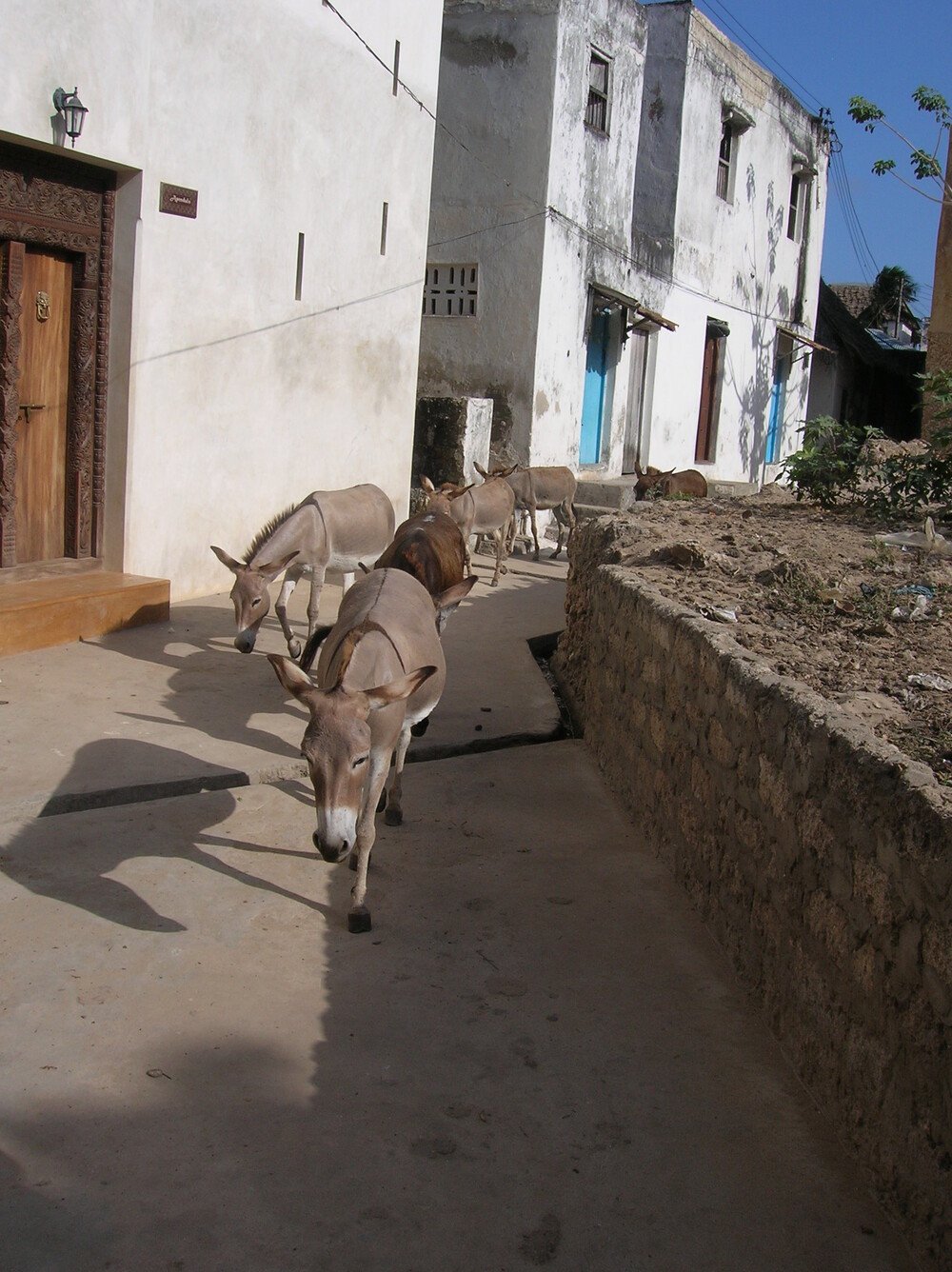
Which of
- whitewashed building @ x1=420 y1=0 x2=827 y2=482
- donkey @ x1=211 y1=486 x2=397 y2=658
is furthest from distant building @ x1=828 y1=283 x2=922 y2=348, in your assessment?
donkey @ x1=211 y1=486 x2=397 y2=658

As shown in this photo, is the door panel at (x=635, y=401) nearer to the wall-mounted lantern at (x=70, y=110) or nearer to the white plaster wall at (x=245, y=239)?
the white plaster wall at (x=245, y=239)

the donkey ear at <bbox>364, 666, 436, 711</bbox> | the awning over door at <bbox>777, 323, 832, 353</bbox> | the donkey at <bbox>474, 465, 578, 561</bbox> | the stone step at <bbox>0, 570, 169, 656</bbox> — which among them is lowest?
the stone step at <bbox>0, 570, 169, 656</bbox>

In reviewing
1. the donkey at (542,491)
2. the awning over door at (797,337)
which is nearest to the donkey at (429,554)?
the donkey at (542,491)

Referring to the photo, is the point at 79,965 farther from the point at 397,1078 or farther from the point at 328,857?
the point at 397,1078

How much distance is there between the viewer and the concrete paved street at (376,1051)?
2.85 meters

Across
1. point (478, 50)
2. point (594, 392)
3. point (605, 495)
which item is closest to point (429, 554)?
point (605, 495)

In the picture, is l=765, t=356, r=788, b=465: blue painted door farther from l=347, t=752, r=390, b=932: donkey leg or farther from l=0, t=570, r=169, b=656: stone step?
l=347, t=752, r=390, b=932: donkey leg

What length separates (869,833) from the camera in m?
3.14

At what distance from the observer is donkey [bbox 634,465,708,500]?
1644cm

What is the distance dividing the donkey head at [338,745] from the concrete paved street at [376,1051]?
0.62m

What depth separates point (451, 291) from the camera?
17.0 metres

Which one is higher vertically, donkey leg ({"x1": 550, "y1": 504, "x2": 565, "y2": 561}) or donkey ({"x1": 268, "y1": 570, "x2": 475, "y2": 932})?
donkey leg ({"x1": 550, "y1": 504, "x2": 565, "y2": 561})

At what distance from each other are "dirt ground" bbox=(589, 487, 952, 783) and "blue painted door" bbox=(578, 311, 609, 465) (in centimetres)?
985

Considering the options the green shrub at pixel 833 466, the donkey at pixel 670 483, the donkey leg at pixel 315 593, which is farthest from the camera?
the donkey at pixel 670 483
